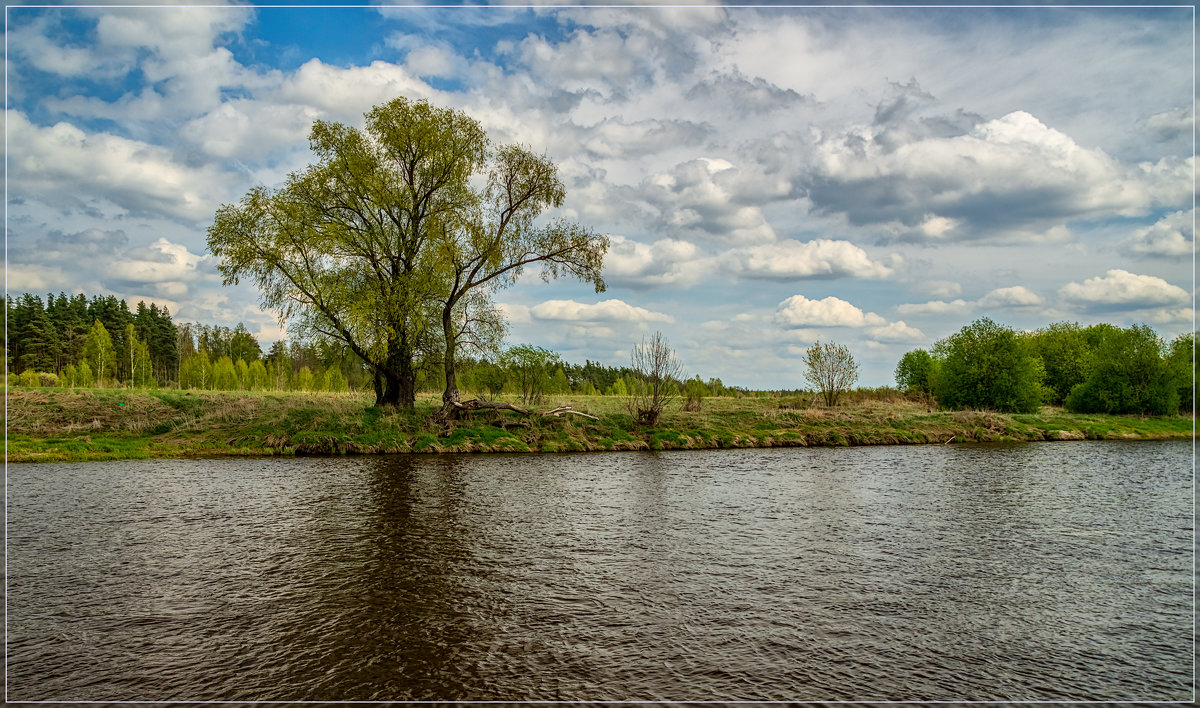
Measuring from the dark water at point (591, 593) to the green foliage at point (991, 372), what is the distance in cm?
3780

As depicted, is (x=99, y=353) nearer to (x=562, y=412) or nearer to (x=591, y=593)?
(x=562, y=412)

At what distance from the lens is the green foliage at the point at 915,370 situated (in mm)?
75525

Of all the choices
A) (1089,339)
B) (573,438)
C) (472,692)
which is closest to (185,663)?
(472,692)

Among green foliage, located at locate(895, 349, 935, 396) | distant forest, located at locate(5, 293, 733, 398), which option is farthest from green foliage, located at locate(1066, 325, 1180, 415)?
distant forest, located at locate(5, 293, 733, 398)

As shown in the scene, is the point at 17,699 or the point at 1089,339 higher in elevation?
the point at 1089,339

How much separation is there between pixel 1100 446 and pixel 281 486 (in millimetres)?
43926

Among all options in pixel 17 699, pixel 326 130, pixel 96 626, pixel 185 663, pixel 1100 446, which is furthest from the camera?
pixel 1100 446

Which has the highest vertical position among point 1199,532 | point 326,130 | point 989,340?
point 326,130

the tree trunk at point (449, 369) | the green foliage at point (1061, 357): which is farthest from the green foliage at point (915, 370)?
the tree trunk at point (449, 369)

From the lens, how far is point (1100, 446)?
122 ft

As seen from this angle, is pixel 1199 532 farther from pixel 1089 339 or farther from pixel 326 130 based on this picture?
pixel 1089 339

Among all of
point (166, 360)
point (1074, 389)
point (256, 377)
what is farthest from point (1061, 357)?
point (166, 360)

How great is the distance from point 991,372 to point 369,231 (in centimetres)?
5148

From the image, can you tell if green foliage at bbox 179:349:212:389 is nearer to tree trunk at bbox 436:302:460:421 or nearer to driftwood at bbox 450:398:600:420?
tree trunk at bbox 436:302:460:421
